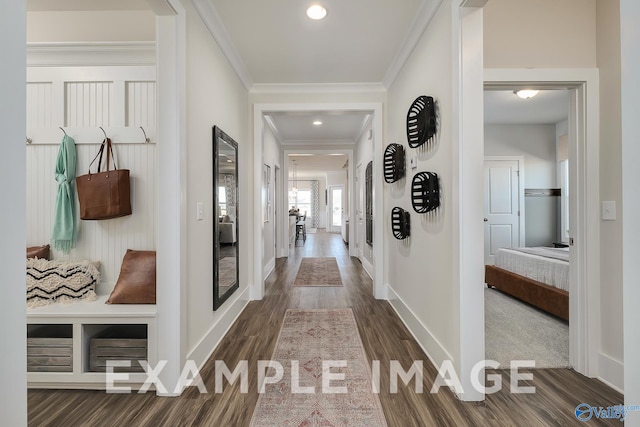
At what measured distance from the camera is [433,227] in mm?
2160

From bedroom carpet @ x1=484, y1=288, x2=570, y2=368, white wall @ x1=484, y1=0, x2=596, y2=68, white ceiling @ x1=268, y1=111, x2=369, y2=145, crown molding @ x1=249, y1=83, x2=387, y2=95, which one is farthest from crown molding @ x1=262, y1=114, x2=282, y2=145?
bedroom carpet @ x1=484, y1=288, x2=570, y2=368

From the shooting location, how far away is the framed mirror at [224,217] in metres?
2.40

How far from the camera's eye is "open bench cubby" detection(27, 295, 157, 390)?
→ 5.75ft

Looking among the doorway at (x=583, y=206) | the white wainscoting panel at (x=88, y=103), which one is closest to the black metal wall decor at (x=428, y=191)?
the doorway at (x=583, y=206)

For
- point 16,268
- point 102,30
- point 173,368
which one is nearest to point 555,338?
point 173,368

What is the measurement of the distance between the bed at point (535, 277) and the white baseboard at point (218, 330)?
325cm

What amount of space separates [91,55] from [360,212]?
4.86 meters

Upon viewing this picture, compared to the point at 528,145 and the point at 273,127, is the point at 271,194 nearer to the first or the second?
the point at 273,127

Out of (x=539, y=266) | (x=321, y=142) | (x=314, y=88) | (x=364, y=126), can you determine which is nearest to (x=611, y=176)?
(x=539, y=266)

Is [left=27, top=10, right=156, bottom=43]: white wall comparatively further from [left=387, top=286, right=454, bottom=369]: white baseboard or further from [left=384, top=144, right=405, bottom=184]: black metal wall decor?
[left=387, top=286, right=454, bottom=369]: white baseboard

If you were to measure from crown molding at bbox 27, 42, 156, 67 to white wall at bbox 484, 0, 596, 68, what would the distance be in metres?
2.52

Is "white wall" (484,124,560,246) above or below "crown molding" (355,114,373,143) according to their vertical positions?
below

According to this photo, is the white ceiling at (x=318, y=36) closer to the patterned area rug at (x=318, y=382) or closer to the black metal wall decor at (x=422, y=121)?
the black metal wall decor at (x=422, y=121)

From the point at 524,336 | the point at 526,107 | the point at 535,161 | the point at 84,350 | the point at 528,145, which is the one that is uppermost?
the point at 526,107
